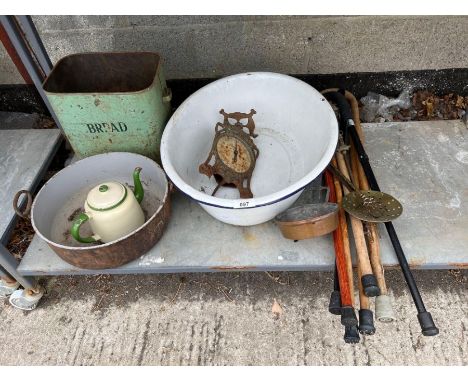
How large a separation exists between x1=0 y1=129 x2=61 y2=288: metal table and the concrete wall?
44 cm

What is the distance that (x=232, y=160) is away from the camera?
1.60 meters

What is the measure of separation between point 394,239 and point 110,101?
1221 millimetres

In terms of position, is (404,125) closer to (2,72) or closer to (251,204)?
(251,204)

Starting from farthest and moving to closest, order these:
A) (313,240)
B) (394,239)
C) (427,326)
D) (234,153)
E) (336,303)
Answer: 1. (234,153)
2. (313,240)
3. (394,239)
4. (336,303)
5. (427,326)

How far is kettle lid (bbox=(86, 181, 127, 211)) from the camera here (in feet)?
4.44

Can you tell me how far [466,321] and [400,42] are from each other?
140 cm

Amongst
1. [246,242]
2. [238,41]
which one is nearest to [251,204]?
[246,242]

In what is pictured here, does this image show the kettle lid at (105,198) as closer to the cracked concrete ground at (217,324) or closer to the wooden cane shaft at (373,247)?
the cracked concrete ground at (217,324)

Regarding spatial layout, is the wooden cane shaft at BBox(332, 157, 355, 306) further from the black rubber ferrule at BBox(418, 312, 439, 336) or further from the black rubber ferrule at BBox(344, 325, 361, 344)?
the black rubber ferrule at BBox(418, 312, 439, 336)

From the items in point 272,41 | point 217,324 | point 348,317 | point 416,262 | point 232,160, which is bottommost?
point 217,324

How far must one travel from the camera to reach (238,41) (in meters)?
1.91

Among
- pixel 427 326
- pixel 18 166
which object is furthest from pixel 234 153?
pixel 18 166

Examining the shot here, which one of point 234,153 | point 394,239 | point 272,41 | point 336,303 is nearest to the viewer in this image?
point 336,303

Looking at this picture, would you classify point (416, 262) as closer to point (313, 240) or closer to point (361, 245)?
point (361, 245)
